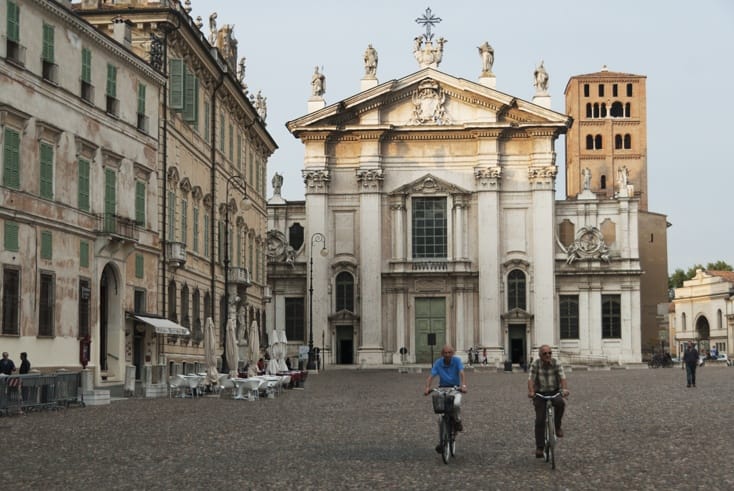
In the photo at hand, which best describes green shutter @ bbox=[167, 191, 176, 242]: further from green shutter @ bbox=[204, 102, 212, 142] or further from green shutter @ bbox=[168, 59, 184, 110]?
green shutter @ bbox=[204, 102, 212, 142]

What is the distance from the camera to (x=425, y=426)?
2077cm

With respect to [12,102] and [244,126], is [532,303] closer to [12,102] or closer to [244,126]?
[244,126]

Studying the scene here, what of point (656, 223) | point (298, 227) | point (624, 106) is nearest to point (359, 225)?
point (298, 227)

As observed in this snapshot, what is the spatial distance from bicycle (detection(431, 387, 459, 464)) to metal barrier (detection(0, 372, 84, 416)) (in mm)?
10956

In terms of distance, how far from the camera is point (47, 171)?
96.0 ft

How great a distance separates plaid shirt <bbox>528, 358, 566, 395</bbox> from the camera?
14328 mm

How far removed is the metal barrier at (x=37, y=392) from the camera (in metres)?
22.7

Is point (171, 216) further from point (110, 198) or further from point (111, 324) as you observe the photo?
point (111, 324)

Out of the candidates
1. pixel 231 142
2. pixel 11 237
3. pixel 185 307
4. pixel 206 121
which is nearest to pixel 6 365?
pixel 11 237

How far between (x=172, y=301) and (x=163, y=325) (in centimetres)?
307

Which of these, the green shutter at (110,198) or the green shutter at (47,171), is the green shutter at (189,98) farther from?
the green shutter at (47,171)

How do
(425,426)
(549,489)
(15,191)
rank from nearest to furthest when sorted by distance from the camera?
1. (549,489)
2. (425,426)
3. (15,191)

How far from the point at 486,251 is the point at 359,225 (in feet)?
25.9

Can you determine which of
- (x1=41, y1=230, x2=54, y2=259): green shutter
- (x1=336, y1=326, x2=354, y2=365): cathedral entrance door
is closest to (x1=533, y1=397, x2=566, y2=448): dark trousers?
(x1=41, y1=230, x2=54, y2=259): green shutter
